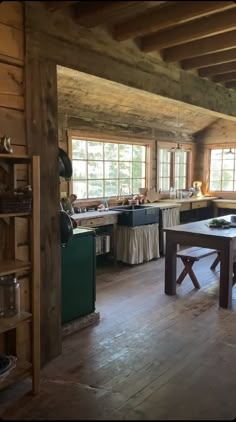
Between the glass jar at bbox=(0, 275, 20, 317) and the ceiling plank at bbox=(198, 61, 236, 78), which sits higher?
the ceiling plank at bbox=(198, 61, 236, 78)

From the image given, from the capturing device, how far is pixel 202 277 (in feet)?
16.2

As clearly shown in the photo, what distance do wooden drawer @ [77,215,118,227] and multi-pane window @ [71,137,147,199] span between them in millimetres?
641

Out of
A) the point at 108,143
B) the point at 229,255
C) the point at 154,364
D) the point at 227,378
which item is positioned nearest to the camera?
the point at 227,378

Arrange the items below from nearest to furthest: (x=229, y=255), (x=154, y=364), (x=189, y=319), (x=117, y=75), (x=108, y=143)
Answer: (x=154, y=364), (x=117, y=75), (x=189, y=319), (x=229, y=255), (x=108, y=143)

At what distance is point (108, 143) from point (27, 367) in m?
4.25

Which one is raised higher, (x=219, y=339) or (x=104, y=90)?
(x=104, y=90)

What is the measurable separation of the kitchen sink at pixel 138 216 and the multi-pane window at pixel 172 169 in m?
1.52

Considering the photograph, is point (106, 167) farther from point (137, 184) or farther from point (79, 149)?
point (137, 184)

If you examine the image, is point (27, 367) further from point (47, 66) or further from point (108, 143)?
point (108, 143)

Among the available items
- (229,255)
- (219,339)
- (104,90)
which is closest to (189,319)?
(219,339)

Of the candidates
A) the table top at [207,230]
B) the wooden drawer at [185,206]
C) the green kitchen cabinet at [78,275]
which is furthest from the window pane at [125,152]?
the green kitchen cabinet at [78,275]

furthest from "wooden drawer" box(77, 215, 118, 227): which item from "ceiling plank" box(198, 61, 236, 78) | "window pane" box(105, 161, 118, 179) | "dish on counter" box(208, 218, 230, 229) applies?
"ceiling plank" box(198, 61, 236, 78)

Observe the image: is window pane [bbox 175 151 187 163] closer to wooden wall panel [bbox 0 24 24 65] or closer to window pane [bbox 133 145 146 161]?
window pane [bbox 133 145 146 161]

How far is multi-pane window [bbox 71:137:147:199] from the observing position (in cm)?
560
